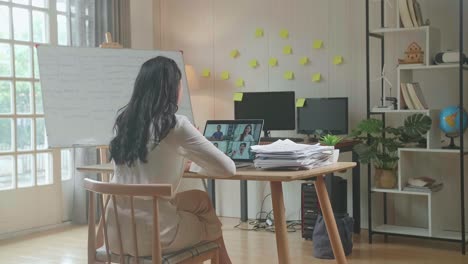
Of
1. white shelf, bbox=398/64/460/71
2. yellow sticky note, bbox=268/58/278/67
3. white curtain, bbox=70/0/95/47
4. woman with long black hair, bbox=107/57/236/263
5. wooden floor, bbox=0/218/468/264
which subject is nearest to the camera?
woman with long black hair, bbox=107/57/236/263

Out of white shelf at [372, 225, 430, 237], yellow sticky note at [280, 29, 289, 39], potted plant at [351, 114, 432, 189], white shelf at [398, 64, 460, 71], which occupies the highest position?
yellow sticky note at [280, 29, 289, 39]

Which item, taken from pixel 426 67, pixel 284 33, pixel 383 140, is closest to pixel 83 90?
pixel 284 33

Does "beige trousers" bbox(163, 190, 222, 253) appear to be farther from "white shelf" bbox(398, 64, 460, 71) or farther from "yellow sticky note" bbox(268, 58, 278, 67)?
"yellow sticky note" bbox(268, 58, 278, 67)

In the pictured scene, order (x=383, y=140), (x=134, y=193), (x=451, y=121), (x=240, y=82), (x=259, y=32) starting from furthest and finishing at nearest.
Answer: (x=240, y=82), (x=259, y=32), (x=383, y=140), (x=451, y=121), (x=134, y=193)

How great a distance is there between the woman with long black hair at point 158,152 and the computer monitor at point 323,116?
8.31ft

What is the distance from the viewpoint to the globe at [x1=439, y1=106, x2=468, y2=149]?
165 inches

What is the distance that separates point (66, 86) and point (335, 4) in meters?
2.34

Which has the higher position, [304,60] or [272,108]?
[304,60]

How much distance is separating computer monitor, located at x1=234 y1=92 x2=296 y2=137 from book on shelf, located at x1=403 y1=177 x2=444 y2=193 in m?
1.04

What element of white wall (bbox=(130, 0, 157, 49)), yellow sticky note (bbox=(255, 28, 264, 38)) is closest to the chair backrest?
yellow sticky note (bbox=(255, 28, 264, 38))

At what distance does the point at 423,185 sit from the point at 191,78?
2.28m

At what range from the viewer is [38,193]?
16.8 feet

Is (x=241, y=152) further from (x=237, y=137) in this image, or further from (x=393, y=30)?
(x=393, y=30)

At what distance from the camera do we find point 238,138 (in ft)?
9.36
